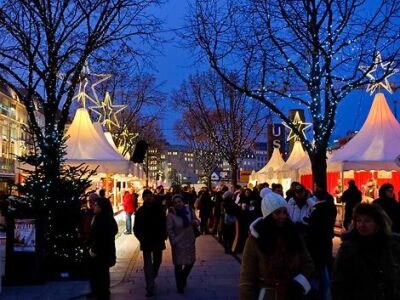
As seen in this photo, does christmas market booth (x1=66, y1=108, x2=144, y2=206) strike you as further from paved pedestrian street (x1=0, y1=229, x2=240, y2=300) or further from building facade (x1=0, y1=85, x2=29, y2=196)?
building facade (x1=0, y1=85, x2=29, y2=196)

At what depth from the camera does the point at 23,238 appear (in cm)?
1206

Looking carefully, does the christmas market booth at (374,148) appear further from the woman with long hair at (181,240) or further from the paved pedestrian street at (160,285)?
the woman with long hair at (181,240)

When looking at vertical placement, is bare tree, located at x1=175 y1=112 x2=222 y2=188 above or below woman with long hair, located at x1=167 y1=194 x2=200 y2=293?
above

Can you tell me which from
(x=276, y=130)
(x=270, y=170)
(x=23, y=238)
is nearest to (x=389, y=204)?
(x=23, y=238)

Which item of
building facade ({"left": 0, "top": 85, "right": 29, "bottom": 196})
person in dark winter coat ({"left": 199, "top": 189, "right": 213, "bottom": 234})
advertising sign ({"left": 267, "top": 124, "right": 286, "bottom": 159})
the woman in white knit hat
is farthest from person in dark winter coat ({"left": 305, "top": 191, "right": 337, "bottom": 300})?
advertising sign ({"left": 267, "top": 124, "right": 286, "bottom": 159})

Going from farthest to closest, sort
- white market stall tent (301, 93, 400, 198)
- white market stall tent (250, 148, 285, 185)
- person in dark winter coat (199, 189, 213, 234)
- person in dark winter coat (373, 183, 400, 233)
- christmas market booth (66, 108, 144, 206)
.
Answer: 1. white market stall tent (250, 148, 285, 185)
2. person in dark winter coat (199, 189, 213, 234)
3. white market stall tent (301, 93, 400, 198)
4. christmas market booth (66, 108, 144, 206)
5. person in dark winter coat (373, 183, 400, 233)

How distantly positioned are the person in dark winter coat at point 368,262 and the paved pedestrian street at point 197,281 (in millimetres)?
6155

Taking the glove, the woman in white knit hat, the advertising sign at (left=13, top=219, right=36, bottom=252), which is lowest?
the advertising sign at (left=13, top=219, right=36, bottom=252)

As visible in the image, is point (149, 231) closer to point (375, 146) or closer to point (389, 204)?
point (389, 204)

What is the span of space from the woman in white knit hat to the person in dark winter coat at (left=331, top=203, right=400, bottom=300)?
33 centimetres

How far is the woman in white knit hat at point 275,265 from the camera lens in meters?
4.67

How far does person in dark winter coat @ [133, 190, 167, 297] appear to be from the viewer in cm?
1095

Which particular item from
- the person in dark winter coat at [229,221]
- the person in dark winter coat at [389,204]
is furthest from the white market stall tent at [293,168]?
the person in dark winter coat at [389,204]

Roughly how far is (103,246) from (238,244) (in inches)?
331
